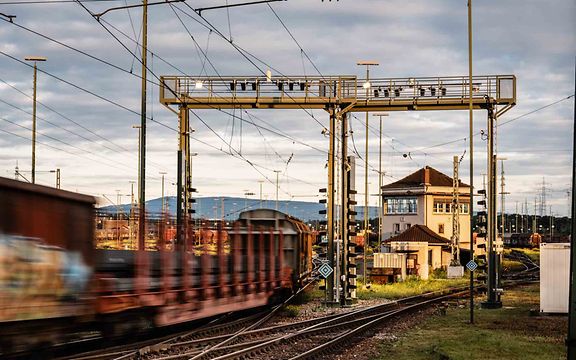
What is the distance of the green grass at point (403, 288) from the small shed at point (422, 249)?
3016 mm

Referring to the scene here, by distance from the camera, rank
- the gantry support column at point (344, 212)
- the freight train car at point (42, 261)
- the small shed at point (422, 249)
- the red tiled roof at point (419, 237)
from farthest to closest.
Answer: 1. the red tiled roof at point (419, 237)
2. the small shed at point (422, 249)
3. the gantry support column at point (344, 212)
4. the freight train car at point (42, 261)

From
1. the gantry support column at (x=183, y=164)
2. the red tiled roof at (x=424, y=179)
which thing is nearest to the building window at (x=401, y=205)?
the red tiled roof at (x=424, y=179)

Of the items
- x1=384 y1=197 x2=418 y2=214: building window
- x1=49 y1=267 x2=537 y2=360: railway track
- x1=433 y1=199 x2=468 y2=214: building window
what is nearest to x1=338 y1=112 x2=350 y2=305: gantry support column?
x1=49 y1=267 x2=537 y2=360: railway track

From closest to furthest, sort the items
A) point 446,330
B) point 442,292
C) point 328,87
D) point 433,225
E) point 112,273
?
point 112,273 < point 446,330 < point 328,87 < point 442,292 < point 433,225

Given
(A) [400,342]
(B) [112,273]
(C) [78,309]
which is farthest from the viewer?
(A) [400,342]

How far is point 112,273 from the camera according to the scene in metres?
18.8

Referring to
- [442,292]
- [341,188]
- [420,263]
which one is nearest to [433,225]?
[420,263]

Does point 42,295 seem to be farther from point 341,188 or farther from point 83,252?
point 341,188

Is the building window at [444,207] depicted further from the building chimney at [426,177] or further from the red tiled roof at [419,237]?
the red tiled roof at [419,237]

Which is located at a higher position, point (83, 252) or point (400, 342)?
point (83, 252)

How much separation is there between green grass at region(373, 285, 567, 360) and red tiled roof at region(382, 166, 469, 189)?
53.4m

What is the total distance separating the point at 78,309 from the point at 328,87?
70.4ft

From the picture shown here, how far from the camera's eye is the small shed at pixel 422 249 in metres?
58.8

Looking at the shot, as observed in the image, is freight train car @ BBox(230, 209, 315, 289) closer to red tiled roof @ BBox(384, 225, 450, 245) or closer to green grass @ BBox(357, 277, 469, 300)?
green grass @ BBox(357, 277, 469, 300)
